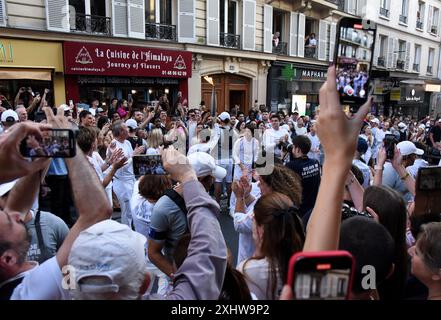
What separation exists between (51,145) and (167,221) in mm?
1204

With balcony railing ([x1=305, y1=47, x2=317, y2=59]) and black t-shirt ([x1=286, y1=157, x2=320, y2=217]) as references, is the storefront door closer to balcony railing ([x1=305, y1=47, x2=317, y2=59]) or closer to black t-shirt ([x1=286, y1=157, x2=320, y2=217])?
balcony railing ([x1=305, y1=47, x2=317, y2=59])

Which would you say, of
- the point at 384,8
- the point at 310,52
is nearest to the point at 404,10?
the point at 384,8

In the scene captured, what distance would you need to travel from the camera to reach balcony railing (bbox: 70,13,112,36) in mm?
11164

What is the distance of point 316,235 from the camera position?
1098 mm

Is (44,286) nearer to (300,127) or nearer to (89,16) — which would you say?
(300,127)

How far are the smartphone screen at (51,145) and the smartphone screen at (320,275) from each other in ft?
3.30

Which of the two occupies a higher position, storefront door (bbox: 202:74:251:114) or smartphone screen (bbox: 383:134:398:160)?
storefront door (bbox: 202:74:251:114)

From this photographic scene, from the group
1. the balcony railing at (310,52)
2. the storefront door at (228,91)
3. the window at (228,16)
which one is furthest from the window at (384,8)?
the window at (228,16)

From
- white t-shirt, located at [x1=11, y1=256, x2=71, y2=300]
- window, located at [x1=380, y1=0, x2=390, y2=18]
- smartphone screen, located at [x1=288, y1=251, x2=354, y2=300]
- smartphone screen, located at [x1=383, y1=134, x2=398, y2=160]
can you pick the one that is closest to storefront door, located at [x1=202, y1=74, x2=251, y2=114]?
window, located at [x1=380, y1=0, x2=390, y2=18]

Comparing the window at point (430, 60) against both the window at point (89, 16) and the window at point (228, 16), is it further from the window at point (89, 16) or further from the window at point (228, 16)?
the window at point (89, 16)

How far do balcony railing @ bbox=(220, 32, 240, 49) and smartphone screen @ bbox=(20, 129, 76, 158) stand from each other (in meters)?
14.4

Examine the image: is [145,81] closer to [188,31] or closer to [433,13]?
[188,31]

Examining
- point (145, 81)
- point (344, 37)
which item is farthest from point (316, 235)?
point (145, 81)

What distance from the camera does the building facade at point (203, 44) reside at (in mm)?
10586
